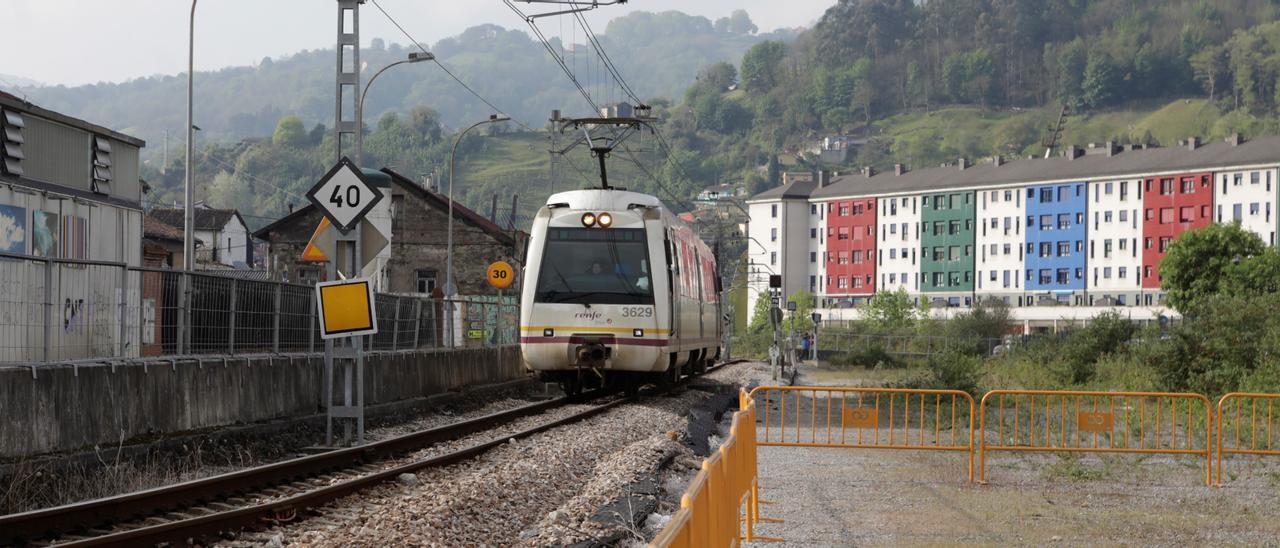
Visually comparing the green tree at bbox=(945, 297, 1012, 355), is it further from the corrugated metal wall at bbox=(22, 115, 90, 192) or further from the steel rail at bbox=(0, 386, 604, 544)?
the steel rail at bbox=(0, 386, 604, 544)

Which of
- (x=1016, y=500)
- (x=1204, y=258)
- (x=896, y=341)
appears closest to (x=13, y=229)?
(x=1016, y=500)

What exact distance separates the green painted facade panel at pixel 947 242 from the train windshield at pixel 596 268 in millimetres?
125545

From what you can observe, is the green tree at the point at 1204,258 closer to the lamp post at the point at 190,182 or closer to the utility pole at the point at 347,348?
the lamp post at the point at 190,182

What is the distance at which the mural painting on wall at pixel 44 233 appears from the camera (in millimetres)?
23500

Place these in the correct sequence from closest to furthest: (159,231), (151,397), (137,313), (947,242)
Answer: (151,397) < (137,313) < (159,231) < (947,242)

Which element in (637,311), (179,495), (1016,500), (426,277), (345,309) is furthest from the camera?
(426,277)

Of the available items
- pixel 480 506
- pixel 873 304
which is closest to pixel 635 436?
pixel 480 506

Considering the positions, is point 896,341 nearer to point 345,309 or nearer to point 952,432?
point 952,432

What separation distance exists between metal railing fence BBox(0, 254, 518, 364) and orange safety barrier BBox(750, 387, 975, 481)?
249 inches

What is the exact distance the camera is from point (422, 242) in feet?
251

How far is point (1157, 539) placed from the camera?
39.5 feet

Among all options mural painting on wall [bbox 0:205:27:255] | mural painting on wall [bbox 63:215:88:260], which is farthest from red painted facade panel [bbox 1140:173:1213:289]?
mural painting on wall [bbox 0:205:27:255]

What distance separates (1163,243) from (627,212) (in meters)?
113

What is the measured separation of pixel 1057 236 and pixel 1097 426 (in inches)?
4990
